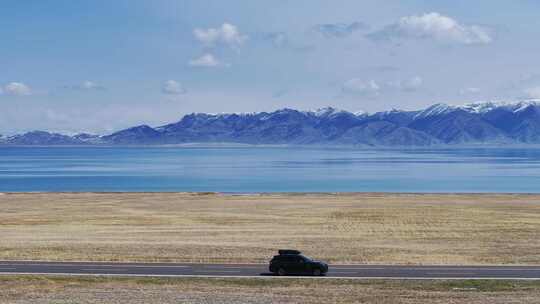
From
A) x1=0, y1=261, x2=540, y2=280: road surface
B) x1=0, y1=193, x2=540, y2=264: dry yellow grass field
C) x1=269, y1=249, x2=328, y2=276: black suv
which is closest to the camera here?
x1=0, y1=261, x2=540, y2=280: road surface

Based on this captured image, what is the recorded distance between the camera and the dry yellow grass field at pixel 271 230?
173 ft

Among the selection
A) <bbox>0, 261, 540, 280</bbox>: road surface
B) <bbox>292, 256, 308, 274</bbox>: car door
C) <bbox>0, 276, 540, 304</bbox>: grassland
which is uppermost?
<bbox>292, 256, 308, 274</bbox>: car door

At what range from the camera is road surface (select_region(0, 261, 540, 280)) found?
4344cm

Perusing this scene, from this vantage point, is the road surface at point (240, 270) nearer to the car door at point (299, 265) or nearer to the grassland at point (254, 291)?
the car door at point (299, 265)

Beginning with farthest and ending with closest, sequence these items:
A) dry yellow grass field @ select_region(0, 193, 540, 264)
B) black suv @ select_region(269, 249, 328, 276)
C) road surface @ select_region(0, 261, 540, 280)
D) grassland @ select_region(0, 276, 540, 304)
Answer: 1. dry yellow grass field @ select_region(0, 193, 540, 264)
2. black suv @ select_region(269, 249, 328, 276)
3. road surface @ select_region(0, 261, 540, 280)
4. grassland @ select_region(0, 276, 540, 304)

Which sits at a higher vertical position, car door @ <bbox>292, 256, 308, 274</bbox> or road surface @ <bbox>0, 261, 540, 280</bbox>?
car door @ <bbox>292, 256, 308, 274</bbox>

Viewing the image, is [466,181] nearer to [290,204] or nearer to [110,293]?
[290,204]

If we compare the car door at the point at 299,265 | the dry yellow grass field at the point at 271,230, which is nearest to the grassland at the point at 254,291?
the car door at the point at 299,265

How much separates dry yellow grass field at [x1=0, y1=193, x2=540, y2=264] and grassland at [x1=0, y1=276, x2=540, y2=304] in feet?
30.5

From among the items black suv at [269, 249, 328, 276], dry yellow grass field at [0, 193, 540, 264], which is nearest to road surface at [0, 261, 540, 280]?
black suv at [269, 249, 328, 276]

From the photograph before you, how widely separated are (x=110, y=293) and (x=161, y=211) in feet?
193

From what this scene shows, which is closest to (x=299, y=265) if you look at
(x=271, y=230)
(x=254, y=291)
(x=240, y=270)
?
(x=240, y=270)

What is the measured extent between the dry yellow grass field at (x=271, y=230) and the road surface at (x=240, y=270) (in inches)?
95.3

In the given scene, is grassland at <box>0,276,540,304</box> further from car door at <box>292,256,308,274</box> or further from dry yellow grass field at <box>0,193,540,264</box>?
dry yellow grass field at <box>0,193,540,264</box>
